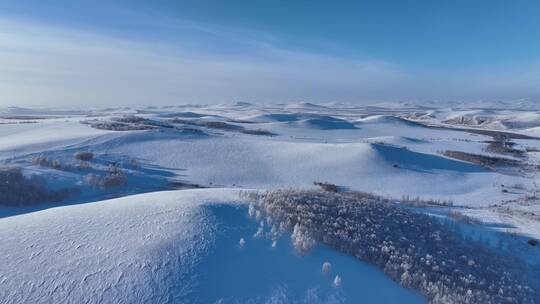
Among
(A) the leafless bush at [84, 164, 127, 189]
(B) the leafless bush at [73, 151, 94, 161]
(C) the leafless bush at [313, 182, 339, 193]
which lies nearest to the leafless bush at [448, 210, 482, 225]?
(C) the leafless bush at [313, 182, 339, 193]

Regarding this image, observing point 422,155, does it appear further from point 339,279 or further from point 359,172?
point 339,279

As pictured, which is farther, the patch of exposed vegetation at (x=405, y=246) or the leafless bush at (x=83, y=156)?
the leafless bush at (x=83, y=156)

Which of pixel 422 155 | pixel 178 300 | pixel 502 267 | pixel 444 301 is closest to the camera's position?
pixel 178 300

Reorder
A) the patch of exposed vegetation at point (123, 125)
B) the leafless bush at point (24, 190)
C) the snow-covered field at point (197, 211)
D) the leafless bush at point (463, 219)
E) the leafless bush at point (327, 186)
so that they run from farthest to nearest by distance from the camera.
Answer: the patch of exposed vegetation at point (123, 125)
the leafless bush at point (327, 186)
the leafless bush at point (463, 219)
the leafless bush at point (24, 190)
the snow-covered field at point (197, 211)

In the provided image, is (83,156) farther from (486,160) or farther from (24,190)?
(486,160)

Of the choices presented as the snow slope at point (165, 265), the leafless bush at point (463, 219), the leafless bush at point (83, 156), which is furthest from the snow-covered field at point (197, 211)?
the leafless bush at point (83, 156)

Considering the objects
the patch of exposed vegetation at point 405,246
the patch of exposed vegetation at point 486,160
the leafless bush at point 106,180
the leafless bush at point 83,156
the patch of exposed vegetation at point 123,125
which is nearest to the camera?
the patch of exposed vegetation at point 405,246

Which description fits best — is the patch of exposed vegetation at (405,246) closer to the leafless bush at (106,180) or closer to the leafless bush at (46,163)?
the leafless bush at (106,180)

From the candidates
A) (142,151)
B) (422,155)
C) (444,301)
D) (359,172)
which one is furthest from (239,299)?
(422,155)
